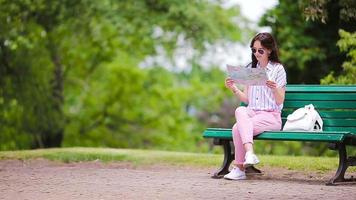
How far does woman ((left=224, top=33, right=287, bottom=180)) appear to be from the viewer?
8.18 m

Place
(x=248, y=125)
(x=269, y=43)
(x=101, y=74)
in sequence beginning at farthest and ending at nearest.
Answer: (x=101, y=74) → (x=269, y=43) → (x=248, y=125)

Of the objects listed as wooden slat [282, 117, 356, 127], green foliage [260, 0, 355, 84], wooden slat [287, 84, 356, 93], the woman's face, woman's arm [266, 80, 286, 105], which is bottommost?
wooden slat [282, 117, 356, 127]

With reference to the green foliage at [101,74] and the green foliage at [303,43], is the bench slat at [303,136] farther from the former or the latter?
the green foliage at [101,74]

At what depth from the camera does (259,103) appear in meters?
8.50

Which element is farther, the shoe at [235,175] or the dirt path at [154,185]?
the shoe at [235,175]

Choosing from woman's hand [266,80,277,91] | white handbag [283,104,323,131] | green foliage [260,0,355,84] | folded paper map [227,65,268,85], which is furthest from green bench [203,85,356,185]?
green foliage [260,0,355,84]

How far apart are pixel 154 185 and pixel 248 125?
49.3 inches

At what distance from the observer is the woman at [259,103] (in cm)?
818

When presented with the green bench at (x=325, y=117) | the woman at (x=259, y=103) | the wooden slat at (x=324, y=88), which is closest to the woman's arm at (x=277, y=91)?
the woman at (x=259, y=103)

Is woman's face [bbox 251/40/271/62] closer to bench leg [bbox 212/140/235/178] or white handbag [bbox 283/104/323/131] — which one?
white handbag [bbox 283/104/323/131]

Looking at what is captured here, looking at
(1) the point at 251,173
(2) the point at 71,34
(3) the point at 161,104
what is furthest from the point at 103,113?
(1) the point at 251,173

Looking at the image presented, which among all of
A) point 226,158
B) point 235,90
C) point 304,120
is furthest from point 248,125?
point 226,158

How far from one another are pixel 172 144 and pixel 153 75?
3.26m

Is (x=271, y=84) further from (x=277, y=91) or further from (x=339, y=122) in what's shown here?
(x=339, y=122)
